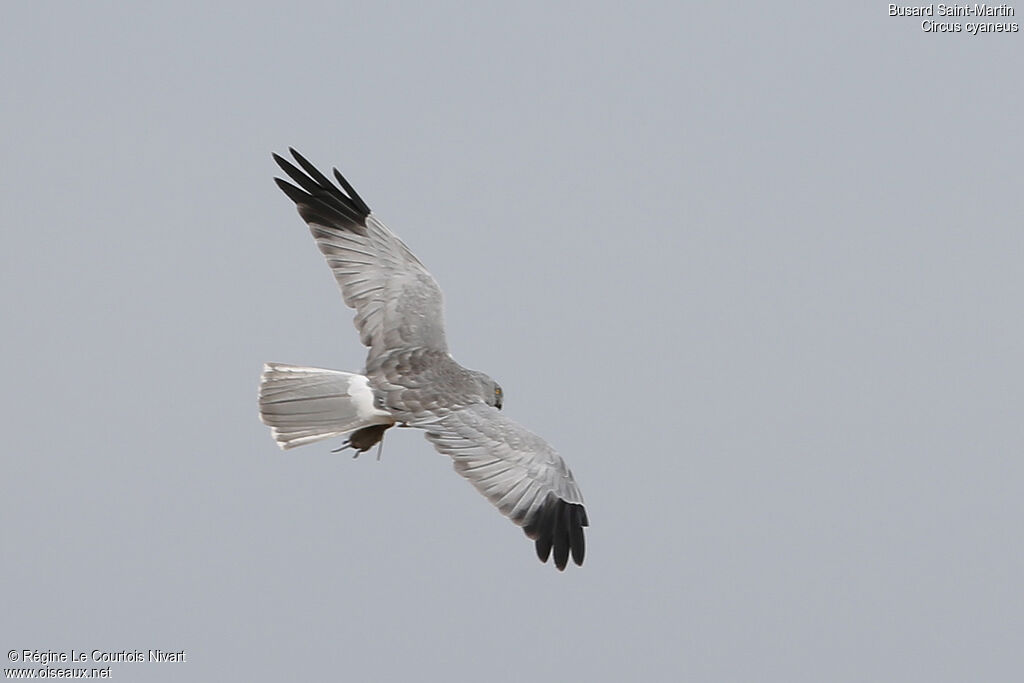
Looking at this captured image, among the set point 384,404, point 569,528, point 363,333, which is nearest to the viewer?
point 569,528

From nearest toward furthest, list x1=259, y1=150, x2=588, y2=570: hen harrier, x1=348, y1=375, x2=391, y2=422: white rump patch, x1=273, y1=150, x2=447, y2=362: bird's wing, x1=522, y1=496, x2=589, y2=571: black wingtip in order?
x1=522, y1=496, x2=589, y2=571: black wingtip
x1=259, y1=150, x2=588, y2=570: hen harrier
x1=348, y1=375, x2=391, y2=422: white rump patch
x1=273, y1=150, x2=447, y2=362: bird's wing

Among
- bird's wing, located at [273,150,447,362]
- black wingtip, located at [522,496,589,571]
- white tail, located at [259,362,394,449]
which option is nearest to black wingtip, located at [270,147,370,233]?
bird's wing, located at [273,150,447,362]

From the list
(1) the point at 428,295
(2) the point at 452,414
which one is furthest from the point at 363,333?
(2) the point at 452,414

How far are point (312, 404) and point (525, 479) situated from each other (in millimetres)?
1776

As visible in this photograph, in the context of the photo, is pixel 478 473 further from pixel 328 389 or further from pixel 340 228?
pixel 340 228

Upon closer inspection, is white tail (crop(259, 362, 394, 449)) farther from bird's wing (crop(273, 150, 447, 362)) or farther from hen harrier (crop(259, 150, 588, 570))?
bird's wing (crop(273, 150, 447, 362))

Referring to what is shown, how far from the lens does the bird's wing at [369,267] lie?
1055 cm

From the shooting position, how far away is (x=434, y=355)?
408 inches

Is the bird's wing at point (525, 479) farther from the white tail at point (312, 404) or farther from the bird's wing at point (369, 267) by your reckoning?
the bird's wing at point (369, 267)

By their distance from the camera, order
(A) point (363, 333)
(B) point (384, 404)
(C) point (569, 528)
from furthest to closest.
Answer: (A) point (363, 333) → (B) point (384, 404) → (C) point (569, 528)

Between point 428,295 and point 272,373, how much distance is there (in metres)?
1.30

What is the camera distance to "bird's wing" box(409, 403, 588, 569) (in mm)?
9172

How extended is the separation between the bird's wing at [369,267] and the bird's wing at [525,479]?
1.24m

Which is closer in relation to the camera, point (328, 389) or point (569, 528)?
point (569, 528)
